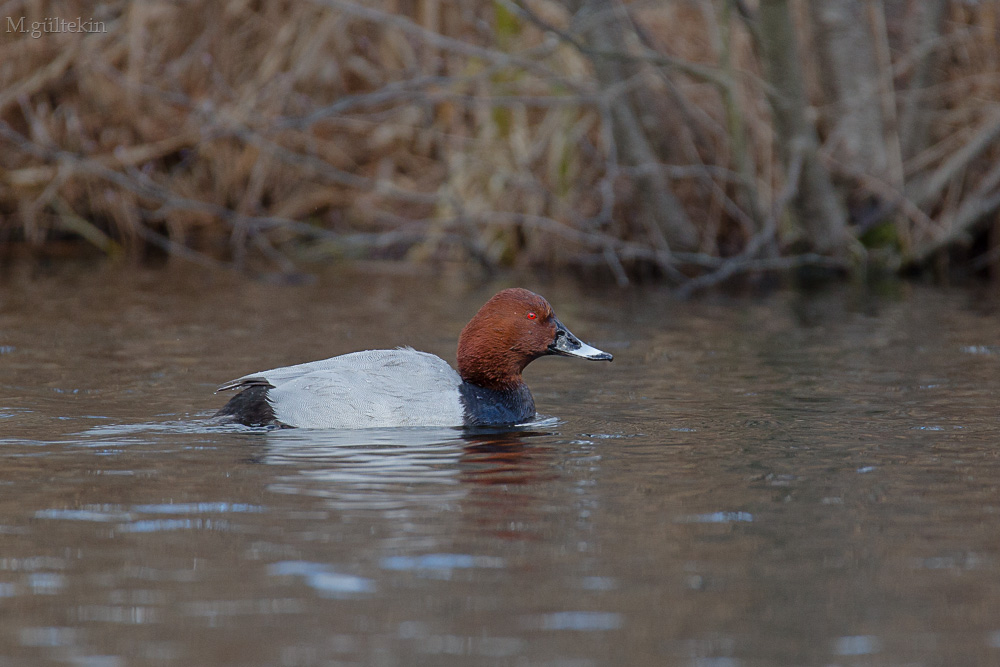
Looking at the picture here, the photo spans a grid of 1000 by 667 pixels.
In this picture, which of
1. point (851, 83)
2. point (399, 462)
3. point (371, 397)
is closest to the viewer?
point (399, 462)

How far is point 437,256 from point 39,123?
3.90 meters

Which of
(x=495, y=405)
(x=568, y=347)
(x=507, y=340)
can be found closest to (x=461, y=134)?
(x=568, y=347)

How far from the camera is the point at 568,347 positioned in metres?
6.55

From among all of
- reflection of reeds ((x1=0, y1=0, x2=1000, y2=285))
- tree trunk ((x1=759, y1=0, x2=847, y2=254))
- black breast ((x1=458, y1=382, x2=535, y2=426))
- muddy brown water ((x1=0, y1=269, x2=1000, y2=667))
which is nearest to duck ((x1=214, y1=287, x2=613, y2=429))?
black breast ((x1=458, y1=382, x2=535, y2=426))

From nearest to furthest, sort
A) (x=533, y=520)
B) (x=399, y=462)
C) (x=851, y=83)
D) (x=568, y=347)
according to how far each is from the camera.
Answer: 1. (x=533, y=520)
2. (x=399, y=462)
3. (x=568, y=347)
4. (x=851, y=83)

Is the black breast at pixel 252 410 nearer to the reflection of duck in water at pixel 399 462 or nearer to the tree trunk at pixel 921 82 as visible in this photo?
the reflection of duck in water at pixel 399 462

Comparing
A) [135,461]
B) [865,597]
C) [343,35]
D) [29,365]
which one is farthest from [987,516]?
[343,35]

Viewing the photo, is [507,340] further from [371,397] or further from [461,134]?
[461,134]

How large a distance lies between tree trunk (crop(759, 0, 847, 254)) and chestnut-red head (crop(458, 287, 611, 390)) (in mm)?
4719

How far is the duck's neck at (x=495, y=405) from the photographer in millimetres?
6031

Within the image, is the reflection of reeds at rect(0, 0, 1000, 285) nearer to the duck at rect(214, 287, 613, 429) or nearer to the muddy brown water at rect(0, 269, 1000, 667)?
the muddy brown water at rect(0, 269, 1000, 667)

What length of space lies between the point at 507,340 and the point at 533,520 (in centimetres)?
217

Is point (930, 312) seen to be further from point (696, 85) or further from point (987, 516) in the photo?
point (987, 516)

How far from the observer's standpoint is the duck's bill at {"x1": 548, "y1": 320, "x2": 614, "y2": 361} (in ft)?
21.4
